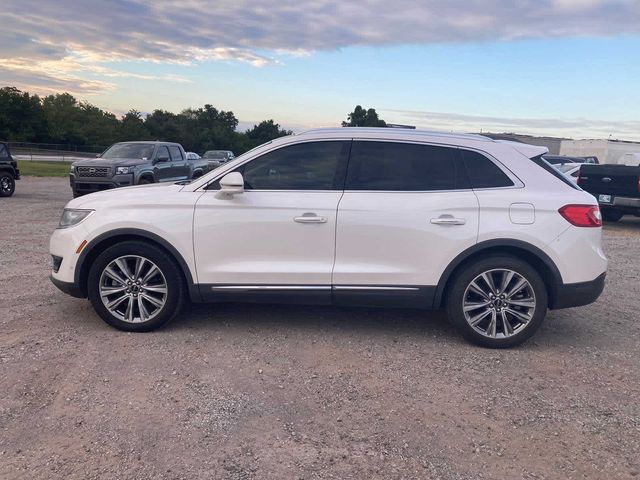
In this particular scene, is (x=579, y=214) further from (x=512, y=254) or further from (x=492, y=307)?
(x=492, y=307)

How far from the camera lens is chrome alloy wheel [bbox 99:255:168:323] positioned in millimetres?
5121

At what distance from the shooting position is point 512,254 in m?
5.08

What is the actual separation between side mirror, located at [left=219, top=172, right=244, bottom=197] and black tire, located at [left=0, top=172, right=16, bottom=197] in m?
15.0

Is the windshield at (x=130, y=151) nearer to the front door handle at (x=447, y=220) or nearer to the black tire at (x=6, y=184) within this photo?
the black tire at (x=6, y=184)

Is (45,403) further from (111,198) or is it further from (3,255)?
(3,255)

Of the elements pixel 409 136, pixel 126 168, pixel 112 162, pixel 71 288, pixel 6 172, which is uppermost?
pixel 409 136

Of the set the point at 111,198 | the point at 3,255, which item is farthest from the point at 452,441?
the point at 3,255

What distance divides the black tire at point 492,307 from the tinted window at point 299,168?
1370 mm

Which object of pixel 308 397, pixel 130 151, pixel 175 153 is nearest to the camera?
pixel 308 397

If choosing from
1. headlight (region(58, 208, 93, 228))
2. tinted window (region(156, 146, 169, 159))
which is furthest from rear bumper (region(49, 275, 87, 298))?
tinted window (region(156, 146, 169, 159))

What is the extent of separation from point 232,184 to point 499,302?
8.36 ft

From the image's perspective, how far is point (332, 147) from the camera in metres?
5.23

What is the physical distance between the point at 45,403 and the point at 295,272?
85.6 inches

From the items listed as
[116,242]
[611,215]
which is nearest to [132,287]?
[116,242]
